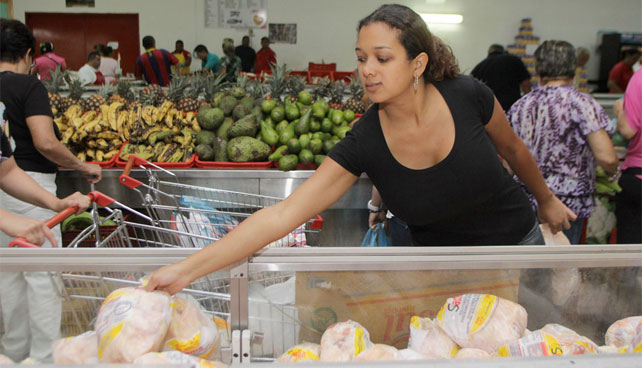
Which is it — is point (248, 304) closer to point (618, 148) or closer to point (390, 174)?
point (390, 174)

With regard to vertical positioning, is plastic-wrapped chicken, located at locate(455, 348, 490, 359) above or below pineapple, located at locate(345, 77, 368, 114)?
below

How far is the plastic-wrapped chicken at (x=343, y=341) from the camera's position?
1.19m

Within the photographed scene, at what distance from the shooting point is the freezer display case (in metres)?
1.21

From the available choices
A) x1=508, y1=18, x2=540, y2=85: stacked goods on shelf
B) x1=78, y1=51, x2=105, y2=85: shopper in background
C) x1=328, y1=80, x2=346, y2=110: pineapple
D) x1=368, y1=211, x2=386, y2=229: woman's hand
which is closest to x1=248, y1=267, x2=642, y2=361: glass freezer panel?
x1=368, y1=211, x2=386, y2=229: woman's hand

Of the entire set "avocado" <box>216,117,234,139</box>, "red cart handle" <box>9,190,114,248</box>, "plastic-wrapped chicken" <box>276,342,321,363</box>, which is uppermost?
"avocado" <box>216,117,234,139</box>

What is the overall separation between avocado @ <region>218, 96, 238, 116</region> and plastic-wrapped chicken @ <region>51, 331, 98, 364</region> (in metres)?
3.18

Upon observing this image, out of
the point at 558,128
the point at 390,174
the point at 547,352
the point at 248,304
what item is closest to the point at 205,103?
the point at 558,128

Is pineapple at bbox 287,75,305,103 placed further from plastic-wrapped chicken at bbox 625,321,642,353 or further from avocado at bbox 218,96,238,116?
plastic-wrapped chicken at bbox 625,321,642,353

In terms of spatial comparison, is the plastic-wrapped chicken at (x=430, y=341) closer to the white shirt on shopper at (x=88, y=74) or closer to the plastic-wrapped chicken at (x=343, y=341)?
the plastic-wrapped chicken at (x=343, y=341)

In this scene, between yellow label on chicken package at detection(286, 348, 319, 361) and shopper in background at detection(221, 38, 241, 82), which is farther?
shopper in background at detection(221, 38, 241, 82)

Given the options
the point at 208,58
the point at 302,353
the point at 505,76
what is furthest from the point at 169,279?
the point at 208,58

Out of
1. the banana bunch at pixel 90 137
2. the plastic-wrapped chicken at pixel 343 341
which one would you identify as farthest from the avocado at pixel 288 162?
the plastic-wrapped chicken at pixel 343 341

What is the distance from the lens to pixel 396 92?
4.83ft

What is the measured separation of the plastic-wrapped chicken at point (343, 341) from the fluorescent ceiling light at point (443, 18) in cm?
1143
